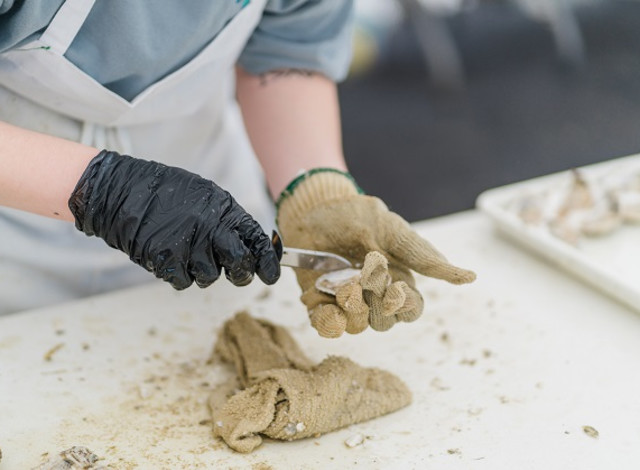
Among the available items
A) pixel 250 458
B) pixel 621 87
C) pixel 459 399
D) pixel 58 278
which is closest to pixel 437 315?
pixel 459 399

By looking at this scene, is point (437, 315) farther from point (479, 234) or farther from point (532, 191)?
point (532, 191)

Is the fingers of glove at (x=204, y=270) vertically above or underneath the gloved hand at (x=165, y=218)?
underneath

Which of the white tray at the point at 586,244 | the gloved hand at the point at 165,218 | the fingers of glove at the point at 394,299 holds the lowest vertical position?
the white tray at the point at 586,244

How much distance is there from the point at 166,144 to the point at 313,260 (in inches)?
18.7

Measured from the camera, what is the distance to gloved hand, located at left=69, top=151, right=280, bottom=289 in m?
0.95

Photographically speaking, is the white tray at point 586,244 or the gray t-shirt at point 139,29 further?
the white tray at point 586,244

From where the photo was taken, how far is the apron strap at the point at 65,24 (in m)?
1.06

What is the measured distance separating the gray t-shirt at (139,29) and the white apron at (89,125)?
0.02 m

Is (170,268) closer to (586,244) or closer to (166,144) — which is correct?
(166,144)

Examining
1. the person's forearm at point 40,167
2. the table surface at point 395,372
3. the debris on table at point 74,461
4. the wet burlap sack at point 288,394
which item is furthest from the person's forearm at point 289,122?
the debris on table at point 74,461

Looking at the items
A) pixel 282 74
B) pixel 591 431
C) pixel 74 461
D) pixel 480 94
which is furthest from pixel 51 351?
pixel 480 94

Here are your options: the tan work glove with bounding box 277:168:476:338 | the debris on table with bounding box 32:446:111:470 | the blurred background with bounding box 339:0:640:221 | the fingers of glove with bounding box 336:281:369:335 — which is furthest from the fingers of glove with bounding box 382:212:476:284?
the blurred background with bounding box 339:0:640:221

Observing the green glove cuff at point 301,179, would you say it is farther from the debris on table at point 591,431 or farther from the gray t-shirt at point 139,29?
the debris on table at point 591,431

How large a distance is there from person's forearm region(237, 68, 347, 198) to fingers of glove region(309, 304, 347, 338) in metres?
0.41
